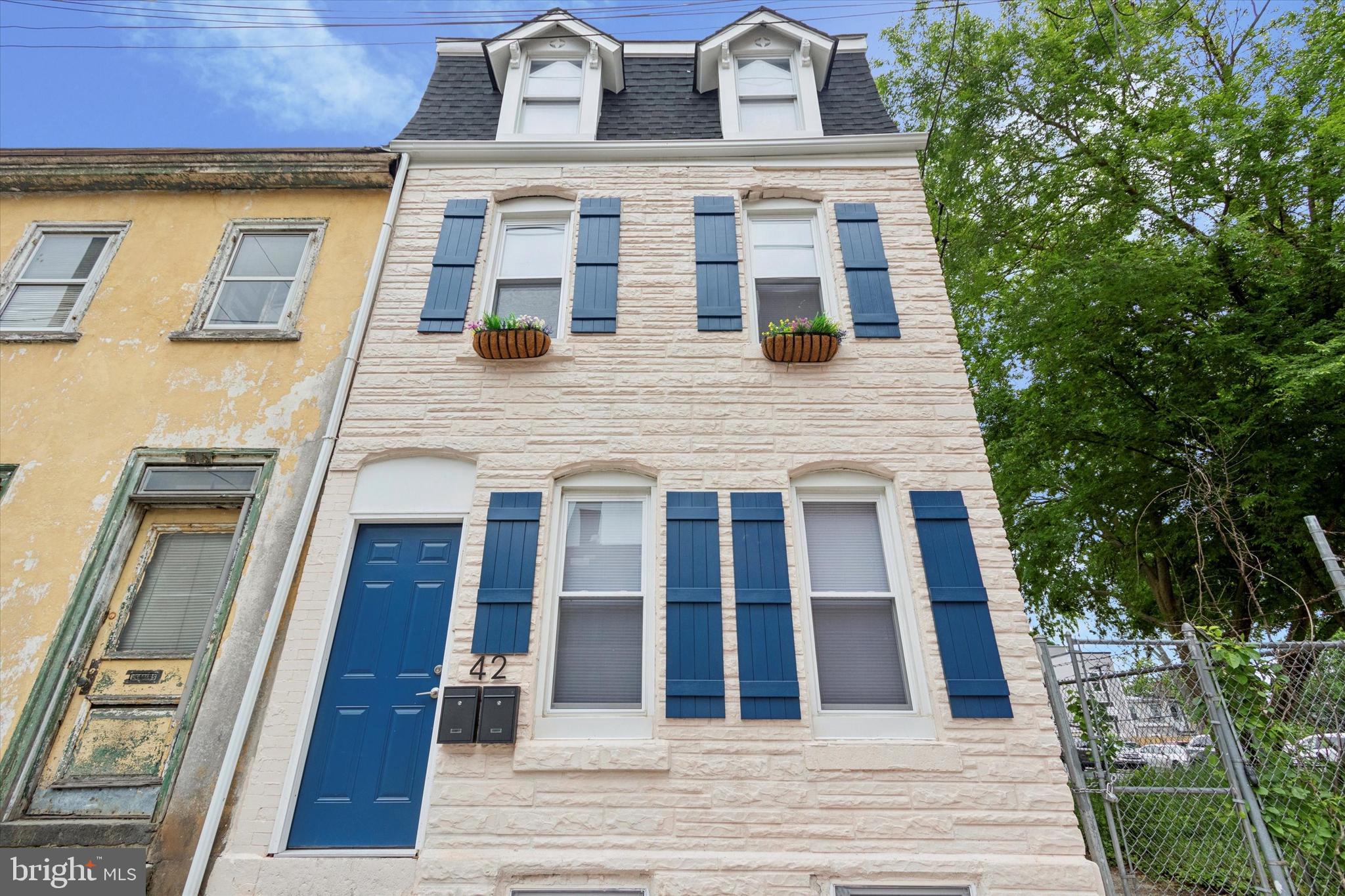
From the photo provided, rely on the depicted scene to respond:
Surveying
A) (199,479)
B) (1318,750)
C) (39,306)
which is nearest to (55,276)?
(39,306)

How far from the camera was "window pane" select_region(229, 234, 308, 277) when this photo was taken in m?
6.73

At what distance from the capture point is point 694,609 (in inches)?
186

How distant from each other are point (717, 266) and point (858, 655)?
3692mm

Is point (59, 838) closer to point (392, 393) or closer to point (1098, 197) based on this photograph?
point (392, 393)

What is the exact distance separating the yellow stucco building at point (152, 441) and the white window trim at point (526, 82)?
148 cm

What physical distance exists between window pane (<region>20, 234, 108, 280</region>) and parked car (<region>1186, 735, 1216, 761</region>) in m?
10.5

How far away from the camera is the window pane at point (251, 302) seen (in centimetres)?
646

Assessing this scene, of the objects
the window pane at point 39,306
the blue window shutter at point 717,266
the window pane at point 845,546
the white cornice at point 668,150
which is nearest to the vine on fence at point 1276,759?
the window pane at point 845,546

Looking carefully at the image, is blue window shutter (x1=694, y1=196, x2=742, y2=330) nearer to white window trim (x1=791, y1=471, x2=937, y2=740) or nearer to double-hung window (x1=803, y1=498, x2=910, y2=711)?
white window trim (x1=791, y1=471, x2=937, y2=740)

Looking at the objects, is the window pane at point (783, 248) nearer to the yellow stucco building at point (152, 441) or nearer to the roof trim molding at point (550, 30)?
the roof trim molding at point (550, 30)

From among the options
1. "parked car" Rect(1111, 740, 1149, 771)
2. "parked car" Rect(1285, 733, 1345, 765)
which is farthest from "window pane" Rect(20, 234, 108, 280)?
"parked car" Rect(1285, 733, 1345, 765)

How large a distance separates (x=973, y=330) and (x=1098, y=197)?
2.73 meters

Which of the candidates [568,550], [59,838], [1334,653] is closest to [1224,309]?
[1334,653]

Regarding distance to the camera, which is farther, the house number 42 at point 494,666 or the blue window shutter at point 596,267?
the blue window shutter at point 596,267
